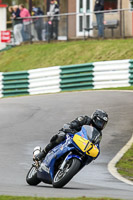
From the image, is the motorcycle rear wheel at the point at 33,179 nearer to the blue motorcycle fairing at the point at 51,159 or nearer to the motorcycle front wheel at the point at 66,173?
the blue motorcycle fairing at the point at 51,159

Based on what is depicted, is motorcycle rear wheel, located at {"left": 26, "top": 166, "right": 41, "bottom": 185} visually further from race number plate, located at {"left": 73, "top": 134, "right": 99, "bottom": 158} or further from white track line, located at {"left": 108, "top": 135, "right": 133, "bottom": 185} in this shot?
white track line, located at {"left": 108, "top": 135, "right": 133, "bottom": 185}

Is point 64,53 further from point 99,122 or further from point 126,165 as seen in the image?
point 99,122

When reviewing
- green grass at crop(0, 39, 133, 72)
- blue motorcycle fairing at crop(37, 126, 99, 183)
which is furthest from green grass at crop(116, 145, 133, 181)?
green grass at crop(0, 39, 133, 72)

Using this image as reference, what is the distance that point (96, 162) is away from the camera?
38.3ft

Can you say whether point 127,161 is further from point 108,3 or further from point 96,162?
point 108,3

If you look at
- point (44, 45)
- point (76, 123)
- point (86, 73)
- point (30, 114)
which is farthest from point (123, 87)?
point (76, 123)

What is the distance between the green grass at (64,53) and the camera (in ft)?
81.2

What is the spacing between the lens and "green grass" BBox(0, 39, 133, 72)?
974 inches

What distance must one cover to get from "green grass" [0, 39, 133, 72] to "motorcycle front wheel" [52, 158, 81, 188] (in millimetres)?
15747

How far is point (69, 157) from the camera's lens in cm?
850

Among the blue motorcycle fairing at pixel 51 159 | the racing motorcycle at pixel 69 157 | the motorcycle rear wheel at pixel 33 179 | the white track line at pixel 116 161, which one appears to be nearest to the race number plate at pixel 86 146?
the racing motorcycle at pixel 69 157

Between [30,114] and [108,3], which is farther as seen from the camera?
[108,3]

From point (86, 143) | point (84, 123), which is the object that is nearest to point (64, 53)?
point (84, 123)

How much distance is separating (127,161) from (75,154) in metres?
3.23
